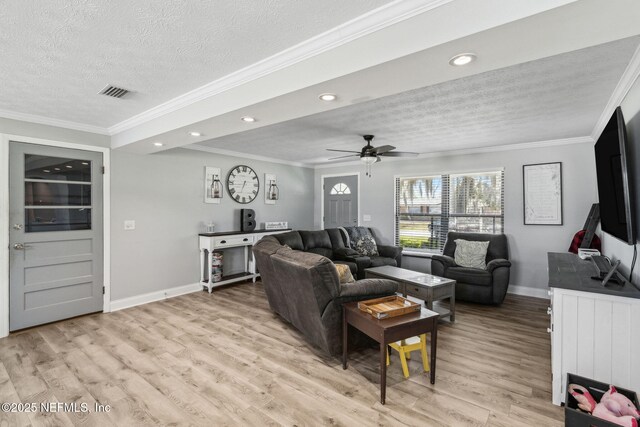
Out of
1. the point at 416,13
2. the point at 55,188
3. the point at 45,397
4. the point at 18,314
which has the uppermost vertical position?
the point at 416,13

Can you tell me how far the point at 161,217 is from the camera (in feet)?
15.3

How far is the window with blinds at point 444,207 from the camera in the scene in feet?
16.9

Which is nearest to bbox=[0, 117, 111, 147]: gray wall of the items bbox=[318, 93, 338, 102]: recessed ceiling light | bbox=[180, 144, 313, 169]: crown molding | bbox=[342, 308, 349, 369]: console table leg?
bbox=[180, 144, 313, 169]: crown molding

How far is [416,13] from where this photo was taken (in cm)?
150

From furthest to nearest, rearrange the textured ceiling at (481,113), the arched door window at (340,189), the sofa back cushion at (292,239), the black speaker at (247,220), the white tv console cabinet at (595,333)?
1. the arched door window at (340,189)
2. the black speaker at (247,220)
3. the sofa back cushion at (292,239)
4. the textured ceiling at (481,113)
5. the white tv console cabinet at (595,333)

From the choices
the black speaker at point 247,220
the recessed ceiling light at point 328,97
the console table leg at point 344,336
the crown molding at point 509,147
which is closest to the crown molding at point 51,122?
the black speaker at point 247,220

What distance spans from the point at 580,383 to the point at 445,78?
80.4 inches

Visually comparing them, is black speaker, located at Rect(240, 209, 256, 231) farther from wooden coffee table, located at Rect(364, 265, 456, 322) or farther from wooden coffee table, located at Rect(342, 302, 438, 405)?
wooden coffee table, located at Rect(342, 302, 438, 405)

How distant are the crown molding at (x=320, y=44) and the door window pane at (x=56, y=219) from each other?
6.93 ft

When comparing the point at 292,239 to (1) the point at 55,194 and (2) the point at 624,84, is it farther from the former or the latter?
(2) the point at 624,84

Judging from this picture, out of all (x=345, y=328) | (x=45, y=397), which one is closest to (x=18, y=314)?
(x=45, y=397)

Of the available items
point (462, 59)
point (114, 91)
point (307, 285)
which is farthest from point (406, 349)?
point (114, 91)

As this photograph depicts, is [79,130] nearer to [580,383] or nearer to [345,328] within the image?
[345,328]

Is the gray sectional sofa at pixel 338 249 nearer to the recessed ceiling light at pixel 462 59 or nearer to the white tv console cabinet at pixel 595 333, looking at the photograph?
the white tv console cabinet at pixel 595 333
